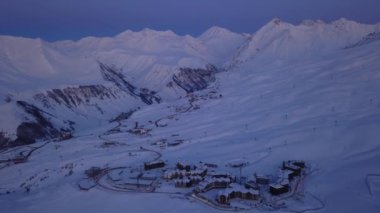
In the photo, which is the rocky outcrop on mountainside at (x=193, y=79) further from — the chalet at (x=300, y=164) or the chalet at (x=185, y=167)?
the chalet at (x=300, y=164)

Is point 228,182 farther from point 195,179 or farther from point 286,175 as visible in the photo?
point 286,175

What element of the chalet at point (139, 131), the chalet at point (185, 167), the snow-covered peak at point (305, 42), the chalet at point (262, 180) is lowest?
the chalet at point (262, 180)

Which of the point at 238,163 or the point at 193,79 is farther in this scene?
the point at 193,79

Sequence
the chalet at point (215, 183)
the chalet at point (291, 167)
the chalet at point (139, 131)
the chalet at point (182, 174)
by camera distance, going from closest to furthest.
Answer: the chalet at point (215, 183), the chalet at point (291, 167), the chalet at point (182, 174), the chalet at point (139, 131)

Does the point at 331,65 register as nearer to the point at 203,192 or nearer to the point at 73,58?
the point at 203,192

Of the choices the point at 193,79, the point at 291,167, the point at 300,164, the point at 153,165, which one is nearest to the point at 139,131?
the point at 153,165

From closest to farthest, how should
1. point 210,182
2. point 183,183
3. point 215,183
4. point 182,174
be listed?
point 210,182 < point 215,183 < point 183,183 < point 182,174

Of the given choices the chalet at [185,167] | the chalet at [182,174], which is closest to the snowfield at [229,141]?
the chalet at [182,174]
